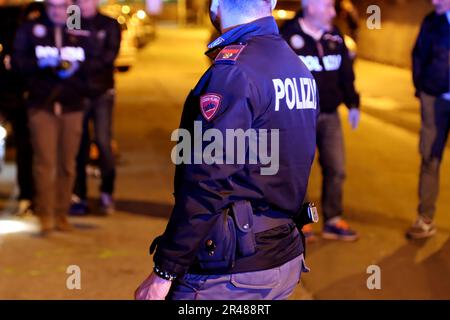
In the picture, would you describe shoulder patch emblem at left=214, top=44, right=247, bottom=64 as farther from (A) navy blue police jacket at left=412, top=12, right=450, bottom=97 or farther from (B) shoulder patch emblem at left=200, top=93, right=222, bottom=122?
(A) navy blue police jacket at left=412, top=12, right=450, bottom=97

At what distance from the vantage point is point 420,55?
6.17 meters

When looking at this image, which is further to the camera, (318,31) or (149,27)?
(149,27)

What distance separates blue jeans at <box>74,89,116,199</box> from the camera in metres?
6.97

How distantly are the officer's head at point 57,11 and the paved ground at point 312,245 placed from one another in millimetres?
1692

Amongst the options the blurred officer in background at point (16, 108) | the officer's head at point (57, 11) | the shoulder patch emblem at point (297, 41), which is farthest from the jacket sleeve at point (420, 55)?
the blurred officer in background at point (16, 108)

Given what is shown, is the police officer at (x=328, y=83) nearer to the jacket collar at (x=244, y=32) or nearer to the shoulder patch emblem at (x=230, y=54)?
the jacket collar at (x=244, y=32)

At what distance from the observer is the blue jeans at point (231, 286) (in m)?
2.72

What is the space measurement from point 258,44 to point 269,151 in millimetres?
369

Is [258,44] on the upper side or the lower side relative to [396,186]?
upper

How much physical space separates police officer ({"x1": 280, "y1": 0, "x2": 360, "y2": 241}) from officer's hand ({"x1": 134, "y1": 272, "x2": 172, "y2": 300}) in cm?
349

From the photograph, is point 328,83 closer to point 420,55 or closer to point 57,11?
point 420,55
